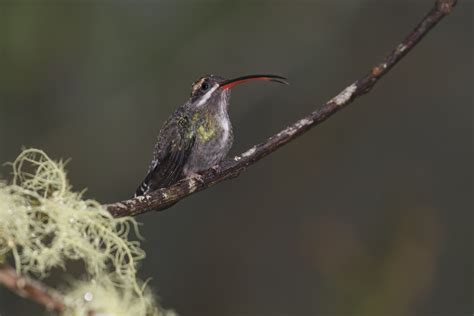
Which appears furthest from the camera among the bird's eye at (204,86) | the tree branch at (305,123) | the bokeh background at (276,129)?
the bokeh background at (276,129)

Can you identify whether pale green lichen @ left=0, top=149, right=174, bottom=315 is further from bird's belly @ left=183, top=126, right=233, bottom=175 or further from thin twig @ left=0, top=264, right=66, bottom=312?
bird's belly @ left=183, top=126, right=233, bottom=175

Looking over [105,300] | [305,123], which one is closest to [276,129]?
[305,123]

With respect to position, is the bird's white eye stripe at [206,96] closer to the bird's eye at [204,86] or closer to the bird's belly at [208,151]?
the bird's eye at [204,86]

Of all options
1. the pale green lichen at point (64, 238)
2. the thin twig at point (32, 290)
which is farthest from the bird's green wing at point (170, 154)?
the thin twig at point (32, 290)

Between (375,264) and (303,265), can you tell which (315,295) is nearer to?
(303,265)

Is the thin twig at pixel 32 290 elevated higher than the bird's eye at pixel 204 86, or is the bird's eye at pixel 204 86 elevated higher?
the bird's eye at pixel 204 86

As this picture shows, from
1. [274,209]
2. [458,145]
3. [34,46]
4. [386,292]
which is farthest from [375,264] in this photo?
[34,46]

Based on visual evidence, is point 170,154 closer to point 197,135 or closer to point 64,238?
point 197,135
